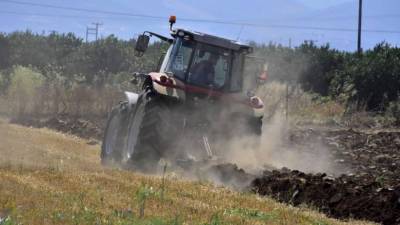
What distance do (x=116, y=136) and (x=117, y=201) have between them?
6079 millimetres

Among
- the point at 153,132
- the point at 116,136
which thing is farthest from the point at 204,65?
the point at 116,136

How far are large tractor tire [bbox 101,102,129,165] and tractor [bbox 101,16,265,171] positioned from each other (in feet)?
1.01

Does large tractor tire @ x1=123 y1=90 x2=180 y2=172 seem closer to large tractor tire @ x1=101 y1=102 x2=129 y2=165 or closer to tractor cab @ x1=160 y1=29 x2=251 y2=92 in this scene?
tractor cab @ x1=160 y1=29 x2=251 y2=92

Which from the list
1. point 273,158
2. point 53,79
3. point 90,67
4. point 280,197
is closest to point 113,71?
point 90,67

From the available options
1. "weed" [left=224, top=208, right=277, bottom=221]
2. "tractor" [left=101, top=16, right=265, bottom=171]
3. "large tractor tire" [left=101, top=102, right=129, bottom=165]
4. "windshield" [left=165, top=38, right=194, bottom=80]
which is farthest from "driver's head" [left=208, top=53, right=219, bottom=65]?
"weed" [left=224, top=208, right=277, bottom=221]

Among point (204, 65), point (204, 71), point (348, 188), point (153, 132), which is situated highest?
point (204, 65)

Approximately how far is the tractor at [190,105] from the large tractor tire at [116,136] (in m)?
0.31

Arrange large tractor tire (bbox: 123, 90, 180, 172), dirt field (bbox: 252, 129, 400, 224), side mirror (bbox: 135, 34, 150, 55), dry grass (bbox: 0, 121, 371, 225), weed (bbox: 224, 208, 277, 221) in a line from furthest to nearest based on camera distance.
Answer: side mirror (bbox: 135, 34, 150, 55), large tractor tire (bbox: 123, 90, 180, 172), dirt field (bbox: 252, 129, 400, 224), weed (bbox: 224, 208, 277, 221), dry grass (bbox: 0, 121, 371, 225)

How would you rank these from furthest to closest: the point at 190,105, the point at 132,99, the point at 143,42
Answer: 1. the point at 132,99
2. the point at 143,42
3. the point at 190,105

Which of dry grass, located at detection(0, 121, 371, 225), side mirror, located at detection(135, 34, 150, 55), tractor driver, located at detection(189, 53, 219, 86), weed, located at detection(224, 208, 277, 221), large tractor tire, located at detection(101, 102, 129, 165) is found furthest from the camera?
large tractor tire, located at detection(101, 102, 129, 165)

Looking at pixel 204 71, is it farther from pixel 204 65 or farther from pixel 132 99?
pixel 132 99

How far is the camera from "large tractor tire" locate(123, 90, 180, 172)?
11.3m

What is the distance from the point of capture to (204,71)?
39.8 feet

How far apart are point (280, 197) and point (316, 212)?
50.1 inches
